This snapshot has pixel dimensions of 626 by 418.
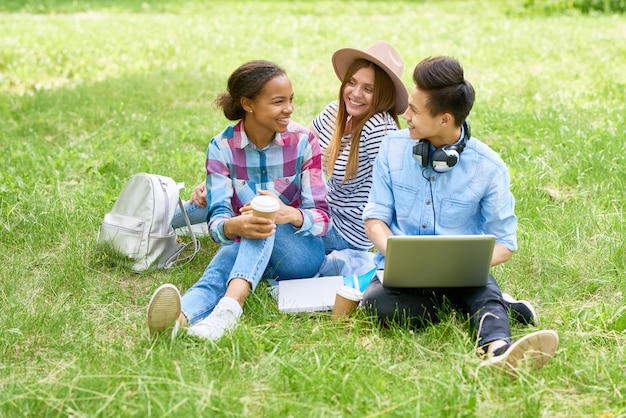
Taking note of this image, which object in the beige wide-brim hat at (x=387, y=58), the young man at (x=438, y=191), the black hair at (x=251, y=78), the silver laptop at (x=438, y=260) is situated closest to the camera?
the silver laptop at (x=438, y=260)

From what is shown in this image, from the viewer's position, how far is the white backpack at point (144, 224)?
4309 mm

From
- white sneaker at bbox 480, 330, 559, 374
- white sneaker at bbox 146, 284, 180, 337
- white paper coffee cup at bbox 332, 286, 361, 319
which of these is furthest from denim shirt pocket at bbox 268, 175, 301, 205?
white sneaker at bbox 480, 330, 559, 374

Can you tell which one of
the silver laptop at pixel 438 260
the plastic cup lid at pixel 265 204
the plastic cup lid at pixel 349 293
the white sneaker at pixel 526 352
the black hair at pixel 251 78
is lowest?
the plastic cup lid at pixel 349 293

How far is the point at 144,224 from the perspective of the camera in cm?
431

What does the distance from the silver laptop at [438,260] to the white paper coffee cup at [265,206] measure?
58 centimetres

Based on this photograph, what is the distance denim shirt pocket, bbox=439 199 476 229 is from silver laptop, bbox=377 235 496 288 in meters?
0.32

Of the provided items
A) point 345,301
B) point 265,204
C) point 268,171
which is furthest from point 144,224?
point 345,301

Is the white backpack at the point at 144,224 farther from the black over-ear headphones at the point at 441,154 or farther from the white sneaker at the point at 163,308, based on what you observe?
the black over-ear headphones at the point at 441,154

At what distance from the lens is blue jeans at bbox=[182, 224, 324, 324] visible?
3777 millimetres

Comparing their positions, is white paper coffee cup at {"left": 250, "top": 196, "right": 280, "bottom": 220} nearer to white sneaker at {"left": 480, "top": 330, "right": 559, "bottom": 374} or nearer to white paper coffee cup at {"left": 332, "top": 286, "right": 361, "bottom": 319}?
white paper coffee cup at {"left": 332, "top": 286, "right": 361, "bottom": 319}

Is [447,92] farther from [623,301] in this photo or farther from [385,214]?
[623,301]

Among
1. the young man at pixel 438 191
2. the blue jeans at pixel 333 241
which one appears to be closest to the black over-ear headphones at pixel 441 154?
the young man at pixel 438 191

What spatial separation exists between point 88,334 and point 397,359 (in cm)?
130

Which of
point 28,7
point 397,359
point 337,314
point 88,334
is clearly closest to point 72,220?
point 88,334
